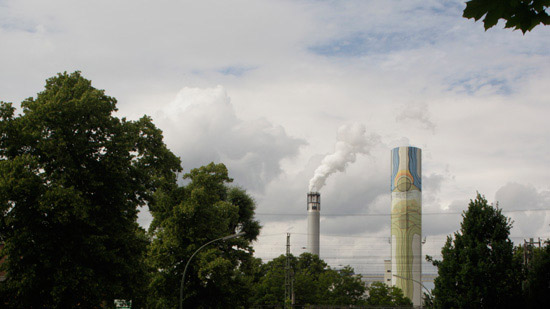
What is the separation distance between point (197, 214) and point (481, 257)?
21541 mm

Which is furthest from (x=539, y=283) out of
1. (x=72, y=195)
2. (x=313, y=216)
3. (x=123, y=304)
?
(x=313, y=216)

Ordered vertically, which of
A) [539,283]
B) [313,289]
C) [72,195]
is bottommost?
[313,289]

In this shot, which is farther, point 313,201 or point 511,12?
point 313,201

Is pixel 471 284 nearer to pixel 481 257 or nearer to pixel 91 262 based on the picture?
pixel 481 257

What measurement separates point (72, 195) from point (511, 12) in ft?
76.0

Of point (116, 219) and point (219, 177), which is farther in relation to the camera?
point (219, 177)

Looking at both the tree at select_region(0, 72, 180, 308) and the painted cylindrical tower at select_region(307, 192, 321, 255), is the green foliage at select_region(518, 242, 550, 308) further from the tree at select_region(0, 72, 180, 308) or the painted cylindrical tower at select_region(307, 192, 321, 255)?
the painted cylindrical tower at select_region(307, 192, 321, 255)

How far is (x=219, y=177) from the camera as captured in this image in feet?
150

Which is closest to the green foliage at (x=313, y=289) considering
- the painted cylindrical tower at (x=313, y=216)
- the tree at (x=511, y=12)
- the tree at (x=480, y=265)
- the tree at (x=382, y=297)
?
the tree at (x=382, y=297)

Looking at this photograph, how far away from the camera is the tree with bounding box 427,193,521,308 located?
27.1m

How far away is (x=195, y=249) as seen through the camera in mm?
42875

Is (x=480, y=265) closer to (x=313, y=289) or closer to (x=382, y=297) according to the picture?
(x=313, y=289)

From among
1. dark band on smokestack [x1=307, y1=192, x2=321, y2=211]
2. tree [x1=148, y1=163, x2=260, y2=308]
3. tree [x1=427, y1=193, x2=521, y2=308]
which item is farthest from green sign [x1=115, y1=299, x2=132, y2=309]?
dark band on smokestack [x1=307, y1=192, x2=321, y2=211]

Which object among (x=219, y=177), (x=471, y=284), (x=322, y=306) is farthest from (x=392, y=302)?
(x=471, y=284)
